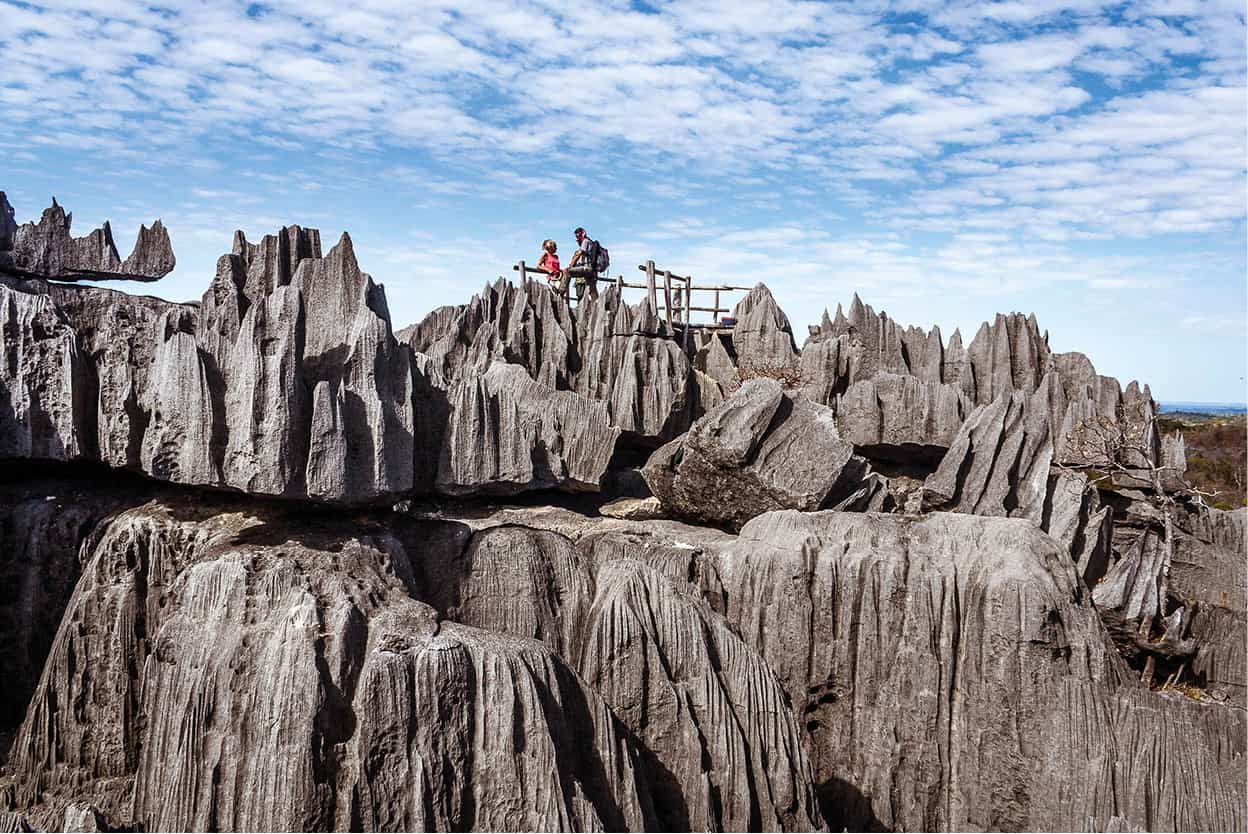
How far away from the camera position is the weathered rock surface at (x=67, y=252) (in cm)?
1123

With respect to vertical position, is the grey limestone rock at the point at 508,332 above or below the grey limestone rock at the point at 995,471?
above

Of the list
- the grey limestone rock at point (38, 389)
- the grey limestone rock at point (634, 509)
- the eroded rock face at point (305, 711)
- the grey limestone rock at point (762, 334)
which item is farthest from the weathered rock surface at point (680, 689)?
the grey limestone rock at point (762, 334)

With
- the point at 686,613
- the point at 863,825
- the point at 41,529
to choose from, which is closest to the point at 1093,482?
the point at 863,825

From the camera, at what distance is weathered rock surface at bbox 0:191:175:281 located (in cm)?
1123

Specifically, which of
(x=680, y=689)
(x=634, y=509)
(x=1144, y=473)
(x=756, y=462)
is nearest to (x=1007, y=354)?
(x=1144, y=473)

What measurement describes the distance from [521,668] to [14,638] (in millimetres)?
6078

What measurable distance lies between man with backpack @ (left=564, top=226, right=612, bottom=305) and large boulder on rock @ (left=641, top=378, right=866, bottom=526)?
14244 millimetres

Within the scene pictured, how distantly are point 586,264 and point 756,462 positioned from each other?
15.6 meters

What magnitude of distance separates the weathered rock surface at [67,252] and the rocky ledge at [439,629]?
5 centimetres

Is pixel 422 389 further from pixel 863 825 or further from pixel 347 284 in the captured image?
pixel 863 825

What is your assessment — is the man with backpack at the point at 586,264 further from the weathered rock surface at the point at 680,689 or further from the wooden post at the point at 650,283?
the weathered rock surface at the point at 680,689

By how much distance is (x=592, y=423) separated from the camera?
13.5 metres

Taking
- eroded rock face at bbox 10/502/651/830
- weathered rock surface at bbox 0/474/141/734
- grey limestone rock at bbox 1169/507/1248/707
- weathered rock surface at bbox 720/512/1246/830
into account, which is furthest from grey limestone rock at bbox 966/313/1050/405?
weathered rock surface at bbox 0/474/141/734

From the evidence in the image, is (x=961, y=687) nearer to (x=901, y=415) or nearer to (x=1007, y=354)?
(x=901, y=415)
